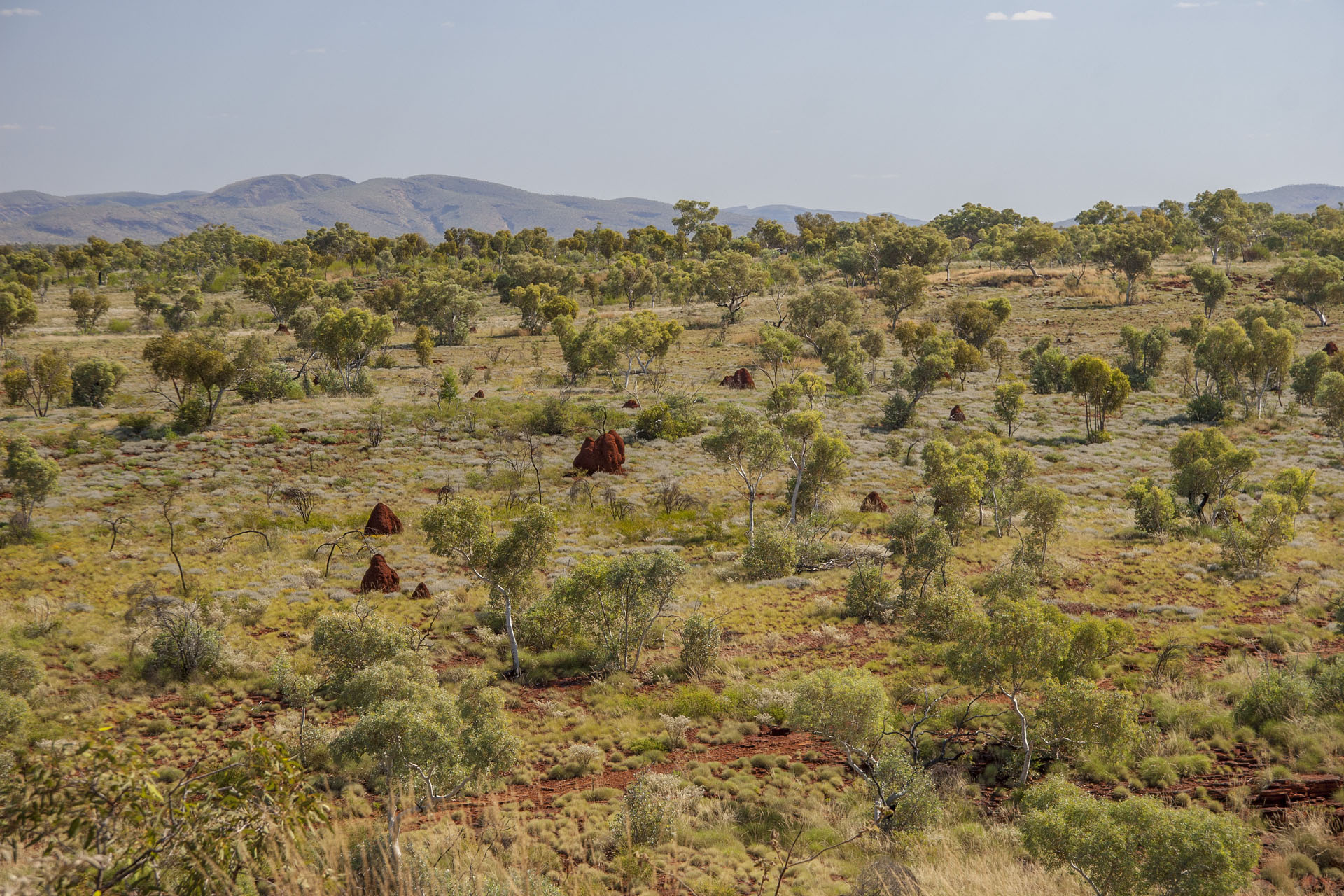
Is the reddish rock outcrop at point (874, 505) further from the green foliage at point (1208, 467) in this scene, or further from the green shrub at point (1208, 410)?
the green shrub at point (1208, 410)

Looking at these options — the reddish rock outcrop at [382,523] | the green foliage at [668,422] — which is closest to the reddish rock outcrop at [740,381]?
the green foliage at [668,422]

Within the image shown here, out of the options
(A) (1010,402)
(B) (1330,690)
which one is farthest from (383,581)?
(A) (1010,402)

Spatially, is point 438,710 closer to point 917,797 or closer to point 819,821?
point 819,821

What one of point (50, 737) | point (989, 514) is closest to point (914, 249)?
point (989, 514)

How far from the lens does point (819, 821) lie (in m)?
14.1

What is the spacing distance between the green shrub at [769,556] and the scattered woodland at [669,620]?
6.3 inches

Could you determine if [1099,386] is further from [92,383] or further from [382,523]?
[92,383]

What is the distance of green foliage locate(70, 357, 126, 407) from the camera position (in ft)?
150

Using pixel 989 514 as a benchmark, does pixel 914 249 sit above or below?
above

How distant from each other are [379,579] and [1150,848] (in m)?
24.5

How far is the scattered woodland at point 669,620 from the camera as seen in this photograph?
10.1 meters

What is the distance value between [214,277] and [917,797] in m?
141

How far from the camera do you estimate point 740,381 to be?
60.8m

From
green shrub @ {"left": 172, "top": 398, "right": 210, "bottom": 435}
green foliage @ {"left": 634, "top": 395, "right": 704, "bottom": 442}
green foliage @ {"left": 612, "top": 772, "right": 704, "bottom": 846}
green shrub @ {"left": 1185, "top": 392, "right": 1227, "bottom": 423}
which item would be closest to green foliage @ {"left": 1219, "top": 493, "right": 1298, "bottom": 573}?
green shrub @ {"left": 1185, "top": 392, "right": 1227, "bottom": 423}
